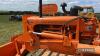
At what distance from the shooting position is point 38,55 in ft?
24.9

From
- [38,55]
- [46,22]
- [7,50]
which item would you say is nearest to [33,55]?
[38,55]

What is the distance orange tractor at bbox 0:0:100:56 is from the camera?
5730 millimetres

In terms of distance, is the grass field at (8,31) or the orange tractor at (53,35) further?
the grass field at (8,31)

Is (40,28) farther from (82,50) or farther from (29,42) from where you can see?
(82,50)

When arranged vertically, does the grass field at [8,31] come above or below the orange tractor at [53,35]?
below

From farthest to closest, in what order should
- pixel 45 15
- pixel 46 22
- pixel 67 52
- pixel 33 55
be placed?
pixel 33 55 → pixel 45 15 → pixel 46 22 → pixel 67 52

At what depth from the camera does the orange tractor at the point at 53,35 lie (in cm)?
573

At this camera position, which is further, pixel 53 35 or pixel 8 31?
pixel 8 31

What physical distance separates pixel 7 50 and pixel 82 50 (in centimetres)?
201

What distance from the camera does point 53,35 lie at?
5891 millimetres

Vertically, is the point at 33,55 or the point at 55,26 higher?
the point at 55,26

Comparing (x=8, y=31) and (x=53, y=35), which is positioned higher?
(x=53, y=35)

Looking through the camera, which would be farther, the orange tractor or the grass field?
the grass field

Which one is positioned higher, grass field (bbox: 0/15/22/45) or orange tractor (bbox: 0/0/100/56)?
orange tractor (bbox: 0/0/100/56)
